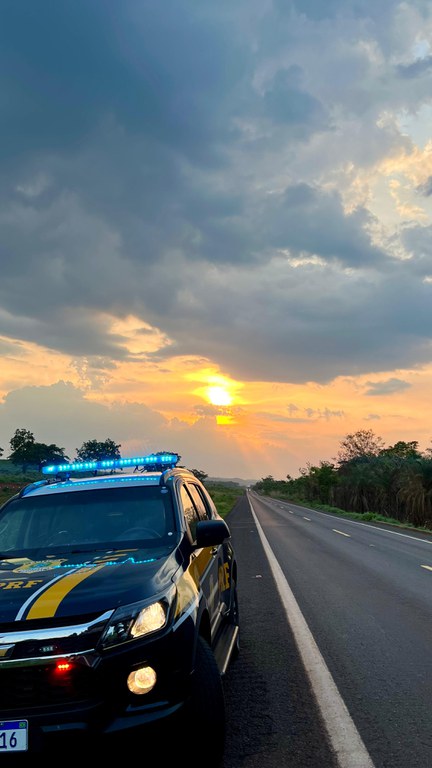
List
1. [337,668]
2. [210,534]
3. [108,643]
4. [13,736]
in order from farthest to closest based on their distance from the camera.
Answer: [337,668]
[210,534]
[108,643]
[13,736]

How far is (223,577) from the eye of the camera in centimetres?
562

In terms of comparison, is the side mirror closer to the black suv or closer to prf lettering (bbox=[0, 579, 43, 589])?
the black suv

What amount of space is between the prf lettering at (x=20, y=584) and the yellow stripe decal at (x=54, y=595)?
0.13 meters

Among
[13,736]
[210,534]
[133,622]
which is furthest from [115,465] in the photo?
[13,736]

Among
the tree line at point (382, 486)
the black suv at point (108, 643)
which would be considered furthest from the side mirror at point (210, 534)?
the tree line at point (382, 486)

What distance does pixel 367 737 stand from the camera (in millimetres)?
4156

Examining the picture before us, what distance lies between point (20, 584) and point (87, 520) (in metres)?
1.28

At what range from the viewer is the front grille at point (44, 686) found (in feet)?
9.76

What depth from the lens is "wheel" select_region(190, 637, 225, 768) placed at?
3.30 metres

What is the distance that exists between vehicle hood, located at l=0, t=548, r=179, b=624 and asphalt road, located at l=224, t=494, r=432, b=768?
1.29 metres

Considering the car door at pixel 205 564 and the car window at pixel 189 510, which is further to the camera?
the car window at pixel 189 510

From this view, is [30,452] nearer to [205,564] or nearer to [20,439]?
[20,439]

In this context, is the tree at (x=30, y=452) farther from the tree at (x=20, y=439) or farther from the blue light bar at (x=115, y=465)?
the blue light bar at (x=115, y=465)

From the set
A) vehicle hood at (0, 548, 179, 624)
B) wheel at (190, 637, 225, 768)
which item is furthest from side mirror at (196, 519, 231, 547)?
wheel at (190, 637, 225, 768)
